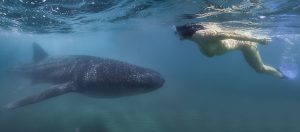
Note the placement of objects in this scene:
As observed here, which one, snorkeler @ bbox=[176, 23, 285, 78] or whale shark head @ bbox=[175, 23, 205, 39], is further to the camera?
snorkeler @ bbox=[176, 23, 285, 78]

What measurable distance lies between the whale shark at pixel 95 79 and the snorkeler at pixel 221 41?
2624mm

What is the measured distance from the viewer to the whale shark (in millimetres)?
11739

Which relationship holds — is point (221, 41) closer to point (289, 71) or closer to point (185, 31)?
point (185, 31)

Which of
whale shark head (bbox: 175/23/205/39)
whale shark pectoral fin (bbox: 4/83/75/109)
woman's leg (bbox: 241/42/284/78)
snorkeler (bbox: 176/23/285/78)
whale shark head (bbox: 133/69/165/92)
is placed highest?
whale shark head (bbox: 175/23/205/39)

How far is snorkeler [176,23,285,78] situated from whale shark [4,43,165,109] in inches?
103

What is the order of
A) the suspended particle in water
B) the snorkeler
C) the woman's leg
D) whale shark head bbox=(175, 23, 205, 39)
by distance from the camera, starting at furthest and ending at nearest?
the suspended particle in water → the woman's leg → the snorkeler → whale shark head bbox=(175, 23, 205, 39)

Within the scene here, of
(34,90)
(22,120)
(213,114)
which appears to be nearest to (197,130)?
(213,114)

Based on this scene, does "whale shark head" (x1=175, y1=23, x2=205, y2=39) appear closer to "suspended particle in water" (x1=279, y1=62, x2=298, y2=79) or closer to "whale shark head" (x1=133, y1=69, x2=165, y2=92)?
"whale shark head" (x1=133, y1=69, x2=165, y2=92)

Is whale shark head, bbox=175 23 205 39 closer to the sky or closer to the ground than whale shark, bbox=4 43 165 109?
closer to the sky

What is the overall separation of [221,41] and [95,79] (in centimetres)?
588

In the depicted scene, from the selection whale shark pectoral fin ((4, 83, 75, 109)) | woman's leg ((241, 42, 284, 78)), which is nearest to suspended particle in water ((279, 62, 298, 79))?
woman's leg ((241, 42, 284, 78))

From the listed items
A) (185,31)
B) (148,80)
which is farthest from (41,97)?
(185,31)

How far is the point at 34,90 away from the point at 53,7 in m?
12.7

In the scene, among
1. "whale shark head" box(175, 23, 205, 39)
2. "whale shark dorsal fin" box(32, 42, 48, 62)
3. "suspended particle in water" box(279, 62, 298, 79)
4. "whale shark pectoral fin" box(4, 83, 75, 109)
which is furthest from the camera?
"whale shark dorsal fin" box(32, 42, 48, 62)
